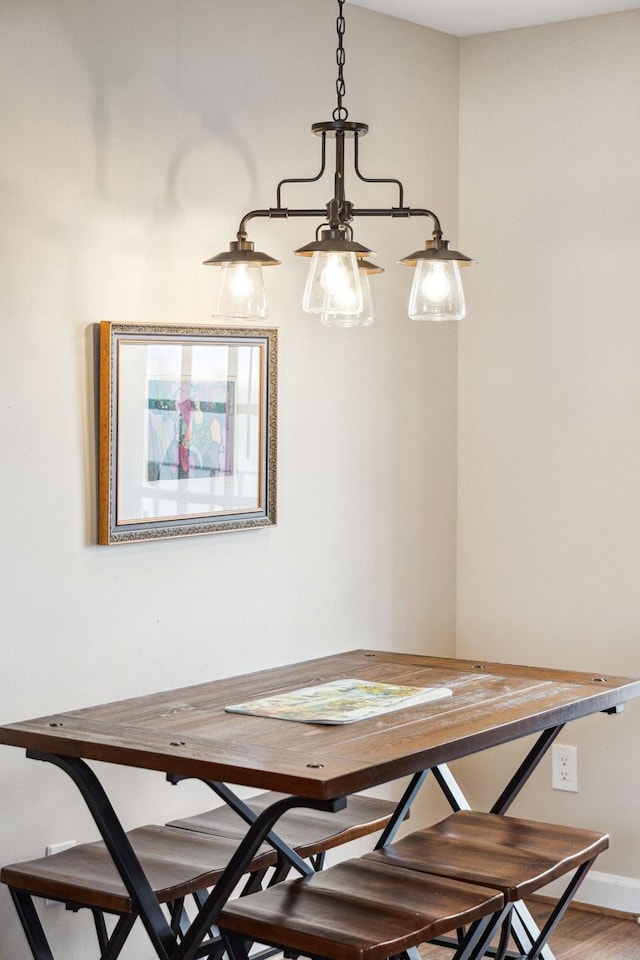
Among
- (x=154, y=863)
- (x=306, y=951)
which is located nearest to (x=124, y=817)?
(x=154, y=863)

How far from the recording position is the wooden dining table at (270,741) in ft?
7.18

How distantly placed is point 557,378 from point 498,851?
1766 millimetres

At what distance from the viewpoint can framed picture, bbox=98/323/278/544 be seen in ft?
9.98

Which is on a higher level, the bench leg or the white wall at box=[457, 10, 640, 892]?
the white wall at box=[457, 10, 640, 892]

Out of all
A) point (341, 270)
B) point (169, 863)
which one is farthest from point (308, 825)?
point (341, 270)

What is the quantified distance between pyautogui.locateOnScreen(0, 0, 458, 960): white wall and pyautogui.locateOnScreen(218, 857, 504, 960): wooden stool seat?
77cm

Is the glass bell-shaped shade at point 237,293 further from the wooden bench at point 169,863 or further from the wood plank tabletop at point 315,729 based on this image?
the wooden bench at point 169,863

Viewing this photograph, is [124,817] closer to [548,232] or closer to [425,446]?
[425,446]

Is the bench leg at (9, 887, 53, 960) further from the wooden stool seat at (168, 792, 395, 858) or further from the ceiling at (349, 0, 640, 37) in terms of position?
the ceiling at (349, 0, 640, 37)

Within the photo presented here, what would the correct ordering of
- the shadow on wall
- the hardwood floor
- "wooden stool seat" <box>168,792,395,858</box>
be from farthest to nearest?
the hardwood floor
the shadow on wall
"wooden stool seat" <box>168,792,395,858</box>

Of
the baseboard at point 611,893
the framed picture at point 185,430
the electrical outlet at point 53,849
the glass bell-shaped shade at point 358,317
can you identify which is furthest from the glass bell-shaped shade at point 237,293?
the baseboard at point 611,893

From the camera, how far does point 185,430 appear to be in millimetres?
3229

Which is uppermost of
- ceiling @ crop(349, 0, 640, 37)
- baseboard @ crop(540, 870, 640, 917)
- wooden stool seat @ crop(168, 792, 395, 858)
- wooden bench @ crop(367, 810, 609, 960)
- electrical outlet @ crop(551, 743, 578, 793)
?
ceiling @ crop(349, 0, 640, 37)

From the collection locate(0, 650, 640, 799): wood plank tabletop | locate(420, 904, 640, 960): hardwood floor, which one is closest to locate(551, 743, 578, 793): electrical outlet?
locate(420, 904, 640, 960): hardwood floor
